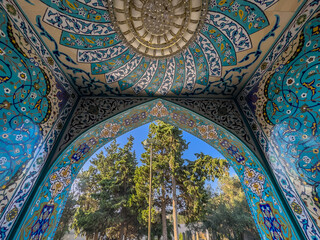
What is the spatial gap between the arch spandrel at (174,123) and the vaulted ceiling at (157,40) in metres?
0.66

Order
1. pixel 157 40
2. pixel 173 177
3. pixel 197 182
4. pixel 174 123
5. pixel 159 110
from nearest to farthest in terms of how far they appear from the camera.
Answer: pixel 157 40, pixel 159 110, pixel 174 123, pixel 197 182, pixel 173 177

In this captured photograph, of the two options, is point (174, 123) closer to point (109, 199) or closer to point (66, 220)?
point (109, 199)

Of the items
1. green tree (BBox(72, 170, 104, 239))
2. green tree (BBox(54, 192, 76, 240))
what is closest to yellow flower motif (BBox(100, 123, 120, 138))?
green tree (BBox(72, 170, 104, 239))

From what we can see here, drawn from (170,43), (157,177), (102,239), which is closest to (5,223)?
(170,43)

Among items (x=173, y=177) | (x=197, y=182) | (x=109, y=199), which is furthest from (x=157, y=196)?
(x=109, y=199)

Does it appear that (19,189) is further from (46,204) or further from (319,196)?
(319,196)

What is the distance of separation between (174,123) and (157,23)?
2.15 metres

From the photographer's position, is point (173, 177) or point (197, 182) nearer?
point (197, 182)

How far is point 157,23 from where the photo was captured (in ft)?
7.31

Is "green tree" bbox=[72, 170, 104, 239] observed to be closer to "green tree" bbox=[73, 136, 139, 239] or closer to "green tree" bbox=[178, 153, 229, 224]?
"green tree" bbox=[73, 136, 139, 239]

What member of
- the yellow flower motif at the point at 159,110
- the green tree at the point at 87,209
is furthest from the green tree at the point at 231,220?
the yellow flower motif at the point at 159,110

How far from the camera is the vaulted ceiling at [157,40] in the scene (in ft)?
6.35

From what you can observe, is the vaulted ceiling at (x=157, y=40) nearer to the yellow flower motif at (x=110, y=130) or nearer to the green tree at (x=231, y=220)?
the yellow flower motif at (x=110, y=130)

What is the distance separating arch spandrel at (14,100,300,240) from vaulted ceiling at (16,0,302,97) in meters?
0.66
